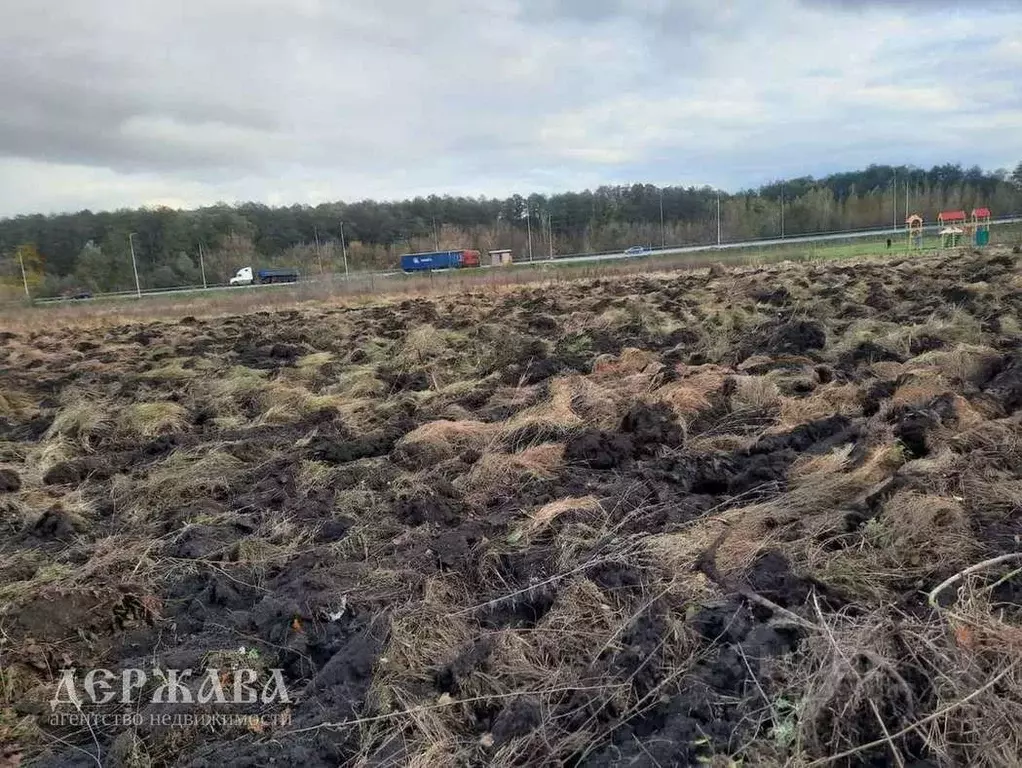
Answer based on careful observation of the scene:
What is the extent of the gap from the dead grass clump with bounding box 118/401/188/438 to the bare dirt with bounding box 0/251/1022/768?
0.12 feet

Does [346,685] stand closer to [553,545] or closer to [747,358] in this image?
[553,545]

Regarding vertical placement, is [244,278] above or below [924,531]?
above

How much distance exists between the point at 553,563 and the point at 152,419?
6347 millimetres

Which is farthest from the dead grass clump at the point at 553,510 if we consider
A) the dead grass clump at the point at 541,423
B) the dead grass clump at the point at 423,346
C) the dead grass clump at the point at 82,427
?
the dead grass clump at the point at 423,346

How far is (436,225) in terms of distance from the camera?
7800cm

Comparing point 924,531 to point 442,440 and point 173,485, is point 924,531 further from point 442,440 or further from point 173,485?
point 173,485

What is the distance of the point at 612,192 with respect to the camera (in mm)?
89125

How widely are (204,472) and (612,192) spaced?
8879cm

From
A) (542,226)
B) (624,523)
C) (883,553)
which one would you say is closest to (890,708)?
(883,553)

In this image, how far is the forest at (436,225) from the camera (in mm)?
60906

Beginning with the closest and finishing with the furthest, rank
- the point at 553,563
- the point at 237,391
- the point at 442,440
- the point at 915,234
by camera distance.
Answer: the point at 553,563 → the point at 442,440 → the point at 237,391 → the point at 915,234

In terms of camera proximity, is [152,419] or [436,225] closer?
[152,419]

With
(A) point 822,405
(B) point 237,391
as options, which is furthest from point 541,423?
(B) point 237,391

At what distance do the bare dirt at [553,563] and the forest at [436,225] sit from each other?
49929 millimetres
